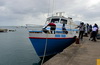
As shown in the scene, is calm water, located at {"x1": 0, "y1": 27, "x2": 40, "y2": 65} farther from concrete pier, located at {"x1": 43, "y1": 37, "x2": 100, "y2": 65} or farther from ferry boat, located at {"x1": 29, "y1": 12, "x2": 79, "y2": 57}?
concrete pier, located at {"x1": 43, "y1": 37, "x2": 100, "y2": 65}

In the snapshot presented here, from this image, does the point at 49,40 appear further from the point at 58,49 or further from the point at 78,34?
the point at 78,34

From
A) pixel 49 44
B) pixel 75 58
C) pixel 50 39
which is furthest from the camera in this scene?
pixel 49 44

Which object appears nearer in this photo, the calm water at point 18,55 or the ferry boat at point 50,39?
the ferry boat at point 50,39

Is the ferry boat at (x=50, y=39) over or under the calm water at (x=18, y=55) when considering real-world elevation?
over

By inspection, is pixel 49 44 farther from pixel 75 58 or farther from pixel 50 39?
pixel 75 58

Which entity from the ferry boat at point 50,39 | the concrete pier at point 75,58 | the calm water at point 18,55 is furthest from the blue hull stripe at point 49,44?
the concrete pier at point 75,58

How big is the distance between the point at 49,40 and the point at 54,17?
3397 millimetres

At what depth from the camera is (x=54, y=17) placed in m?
11.8

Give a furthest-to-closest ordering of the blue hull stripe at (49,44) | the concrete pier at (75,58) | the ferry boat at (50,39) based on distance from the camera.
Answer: the blue hull stripe at (49,44), the ferry boat at (50,39), the concrete pier at (75,58)

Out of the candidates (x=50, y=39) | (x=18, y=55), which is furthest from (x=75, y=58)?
(x=18, y=55)

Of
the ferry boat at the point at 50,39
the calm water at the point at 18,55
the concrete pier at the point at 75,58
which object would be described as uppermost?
the ferry boat at the point at 50,39

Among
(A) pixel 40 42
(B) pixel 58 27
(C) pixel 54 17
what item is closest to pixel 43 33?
(A) pixel 40 42

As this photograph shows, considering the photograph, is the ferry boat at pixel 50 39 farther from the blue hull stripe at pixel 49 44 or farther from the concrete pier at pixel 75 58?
the concrete pier at pixel 75 58

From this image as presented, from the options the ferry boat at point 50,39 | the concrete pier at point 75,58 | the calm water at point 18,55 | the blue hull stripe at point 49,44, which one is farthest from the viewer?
the calm water at point 18,55
